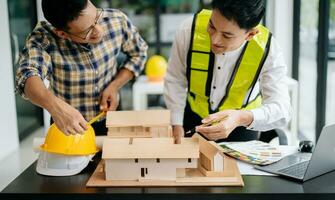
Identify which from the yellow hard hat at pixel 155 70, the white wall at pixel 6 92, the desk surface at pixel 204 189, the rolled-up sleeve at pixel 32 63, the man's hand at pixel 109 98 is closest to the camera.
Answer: the desk surface at pixel 204 189

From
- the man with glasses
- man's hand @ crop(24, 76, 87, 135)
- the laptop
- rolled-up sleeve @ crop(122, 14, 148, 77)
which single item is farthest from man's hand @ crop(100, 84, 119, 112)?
the laptop

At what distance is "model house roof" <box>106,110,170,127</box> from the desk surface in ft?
0.79

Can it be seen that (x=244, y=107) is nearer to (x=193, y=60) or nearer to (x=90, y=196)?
(x=193, y=60)

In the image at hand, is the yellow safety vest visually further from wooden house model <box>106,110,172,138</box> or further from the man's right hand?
the man's right hand

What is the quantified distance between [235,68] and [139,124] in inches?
23.0

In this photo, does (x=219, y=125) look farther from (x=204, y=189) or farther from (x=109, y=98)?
(x=109, y=98)

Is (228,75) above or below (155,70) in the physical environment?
above

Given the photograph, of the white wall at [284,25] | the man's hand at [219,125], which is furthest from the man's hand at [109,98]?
the white wall at [284,25]

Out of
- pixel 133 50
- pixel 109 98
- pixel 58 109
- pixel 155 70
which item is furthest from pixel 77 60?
pixel 155 70

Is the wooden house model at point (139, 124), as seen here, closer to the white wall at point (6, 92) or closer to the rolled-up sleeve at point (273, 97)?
the rolled-up sleeve at point (273, 97)

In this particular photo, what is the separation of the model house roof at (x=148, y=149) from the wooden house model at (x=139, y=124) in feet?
0.44

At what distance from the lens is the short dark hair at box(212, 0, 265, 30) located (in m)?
1.62

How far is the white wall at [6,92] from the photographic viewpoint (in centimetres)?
416

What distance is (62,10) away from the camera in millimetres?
1688
